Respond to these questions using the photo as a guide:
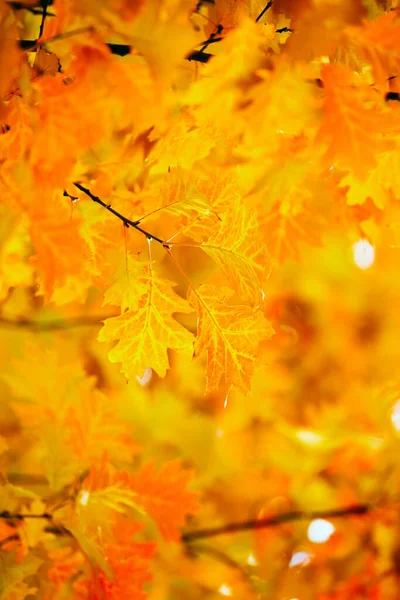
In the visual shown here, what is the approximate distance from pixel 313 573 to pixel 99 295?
0.68 metres

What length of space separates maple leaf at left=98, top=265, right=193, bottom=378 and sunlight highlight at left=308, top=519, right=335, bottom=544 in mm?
685

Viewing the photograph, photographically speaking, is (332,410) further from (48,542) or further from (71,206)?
(71,206)

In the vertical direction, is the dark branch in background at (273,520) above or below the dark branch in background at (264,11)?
below

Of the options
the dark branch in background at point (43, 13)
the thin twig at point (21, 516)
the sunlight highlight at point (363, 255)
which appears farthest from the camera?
the sunlight highlight at point (363, 255)

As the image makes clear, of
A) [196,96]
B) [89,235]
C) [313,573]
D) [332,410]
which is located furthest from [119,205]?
[313,573]

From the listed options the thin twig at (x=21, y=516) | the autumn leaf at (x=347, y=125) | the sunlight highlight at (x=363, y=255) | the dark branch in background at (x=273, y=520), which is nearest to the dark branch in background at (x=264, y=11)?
the autumn leaf at (x=347, y=125)

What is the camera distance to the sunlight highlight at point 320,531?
1086 millimetres

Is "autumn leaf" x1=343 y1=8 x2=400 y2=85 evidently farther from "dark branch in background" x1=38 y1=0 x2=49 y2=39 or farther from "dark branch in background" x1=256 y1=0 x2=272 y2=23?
"dark branch in background" x1=38 y1=0 x2=49 y2=39

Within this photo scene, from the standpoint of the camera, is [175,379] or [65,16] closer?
[65,16]

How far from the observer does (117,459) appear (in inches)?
35.7

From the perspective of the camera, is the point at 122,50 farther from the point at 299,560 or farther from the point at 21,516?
the point at 299,560

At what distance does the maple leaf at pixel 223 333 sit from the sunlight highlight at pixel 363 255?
500mm

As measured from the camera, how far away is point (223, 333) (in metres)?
0.57

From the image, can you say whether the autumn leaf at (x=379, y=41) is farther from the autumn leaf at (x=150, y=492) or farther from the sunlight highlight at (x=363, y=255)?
the autumn leaf at (x=150, y=492)
